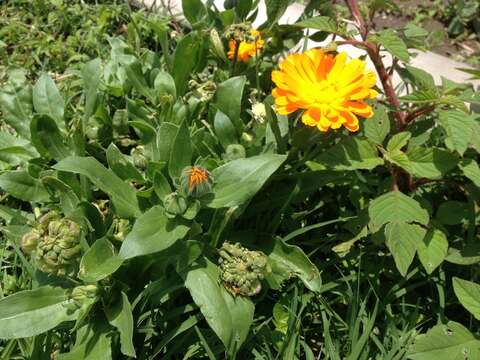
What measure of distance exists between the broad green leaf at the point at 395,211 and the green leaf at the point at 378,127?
19cm

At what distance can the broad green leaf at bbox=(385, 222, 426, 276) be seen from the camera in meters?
1.70

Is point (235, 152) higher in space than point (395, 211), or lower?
higher

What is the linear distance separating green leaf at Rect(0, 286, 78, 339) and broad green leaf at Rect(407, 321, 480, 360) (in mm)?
987

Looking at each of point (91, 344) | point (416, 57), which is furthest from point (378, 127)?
point (416, 57)

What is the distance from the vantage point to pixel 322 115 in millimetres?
1717

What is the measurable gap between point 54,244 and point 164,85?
79 centimetres

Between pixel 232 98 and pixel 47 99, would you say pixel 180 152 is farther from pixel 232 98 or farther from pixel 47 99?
pixel 47 99

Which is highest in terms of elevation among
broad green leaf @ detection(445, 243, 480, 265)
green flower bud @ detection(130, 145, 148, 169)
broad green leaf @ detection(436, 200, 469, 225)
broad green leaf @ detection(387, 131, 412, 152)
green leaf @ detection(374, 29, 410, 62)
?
green leaf @ detection(374, 29, 410, 62)

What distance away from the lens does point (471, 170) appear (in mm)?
1793

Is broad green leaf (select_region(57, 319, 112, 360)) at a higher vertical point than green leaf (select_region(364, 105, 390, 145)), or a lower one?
lower

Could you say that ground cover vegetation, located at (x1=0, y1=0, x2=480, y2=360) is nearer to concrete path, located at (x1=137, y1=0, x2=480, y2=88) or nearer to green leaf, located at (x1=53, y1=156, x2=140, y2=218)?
green leaf, located at (x1=53, y1=156, x2=140, y2=218)

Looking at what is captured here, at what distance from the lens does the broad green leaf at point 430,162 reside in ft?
5.90

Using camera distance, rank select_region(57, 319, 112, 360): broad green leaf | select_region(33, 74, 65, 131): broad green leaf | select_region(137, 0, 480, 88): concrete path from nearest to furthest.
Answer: select_region(57, 319, 112, 360): broad green leaf < select_region(33, 74, 65, 131): broad green leaf < select_region(137, 0, 480, 88): concrete path

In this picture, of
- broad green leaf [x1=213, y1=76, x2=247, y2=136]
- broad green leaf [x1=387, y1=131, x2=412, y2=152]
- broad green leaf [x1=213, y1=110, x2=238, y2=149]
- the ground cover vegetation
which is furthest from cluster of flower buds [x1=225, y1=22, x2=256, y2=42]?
broad green leaf [x1=387, y1=131, x2=412, y2=152]
